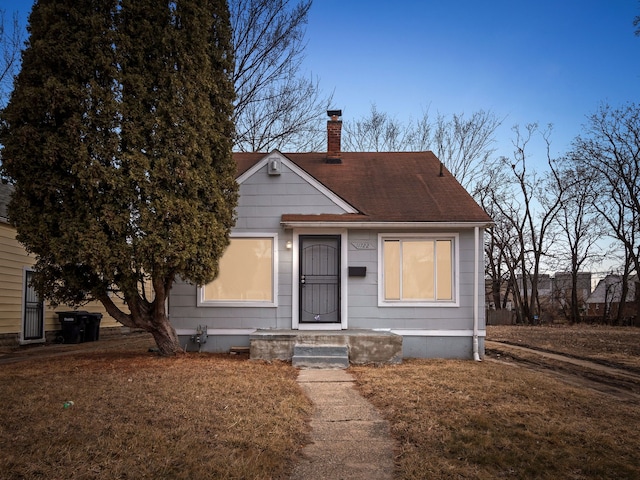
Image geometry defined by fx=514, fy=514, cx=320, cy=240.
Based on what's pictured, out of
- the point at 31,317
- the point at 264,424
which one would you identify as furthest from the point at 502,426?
the point at 31,317

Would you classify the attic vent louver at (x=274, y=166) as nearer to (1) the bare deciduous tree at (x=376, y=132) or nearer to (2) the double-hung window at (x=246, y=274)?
(2) the double-hung window at (x=246, y=274)

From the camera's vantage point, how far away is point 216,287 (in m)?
10.3

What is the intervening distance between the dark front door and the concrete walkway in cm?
345

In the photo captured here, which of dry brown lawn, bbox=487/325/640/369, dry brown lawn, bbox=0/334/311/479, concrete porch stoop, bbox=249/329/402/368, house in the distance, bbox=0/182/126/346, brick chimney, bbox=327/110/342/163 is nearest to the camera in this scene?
dry brown lawn, bbox=0/334/311/479

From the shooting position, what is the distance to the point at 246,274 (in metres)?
10.3

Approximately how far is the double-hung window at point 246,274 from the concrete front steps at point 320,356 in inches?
64.8

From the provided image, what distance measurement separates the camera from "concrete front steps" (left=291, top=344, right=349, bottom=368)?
28.2ft

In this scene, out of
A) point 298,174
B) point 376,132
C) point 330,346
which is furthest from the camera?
point 376,132

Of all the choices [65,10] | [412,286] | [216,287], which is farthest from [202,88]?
[412,286]

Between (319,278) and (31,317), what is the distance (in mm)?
8299

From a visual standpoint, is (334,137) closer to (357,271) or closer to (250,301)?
(357,271)

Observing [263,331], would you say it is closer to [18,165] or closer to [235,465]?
[18,165]

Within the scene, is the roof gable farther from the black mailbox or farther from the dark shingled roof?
the black mailbox

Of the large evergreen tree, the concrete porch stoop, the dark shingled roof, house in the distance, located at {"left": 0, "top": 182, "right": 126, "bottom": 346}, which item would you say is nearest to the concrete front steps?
the concrete porch stoop
